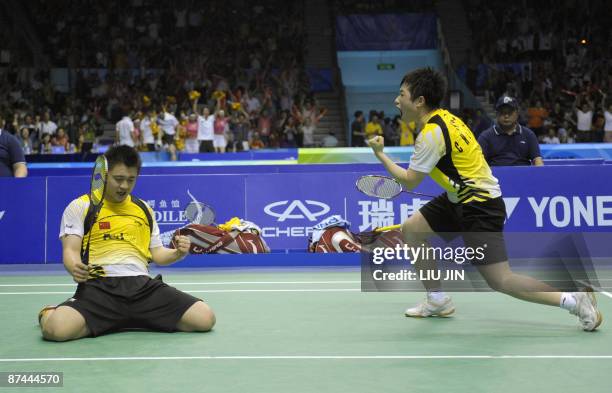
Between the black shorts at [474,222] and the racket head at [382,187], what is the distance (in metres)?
1.07

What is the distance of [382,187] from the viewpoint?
7324 millimetres

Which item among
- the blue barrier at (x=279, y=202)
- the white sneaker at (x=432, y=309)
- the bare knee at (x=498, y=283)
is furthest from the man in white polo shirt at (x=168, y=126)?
the bare knee at (x=498, y=283)

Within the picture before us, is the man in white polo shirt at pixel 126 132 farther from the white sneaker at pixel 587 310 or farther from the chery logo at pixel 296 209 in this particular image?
the white sneaker at pixel 587 310

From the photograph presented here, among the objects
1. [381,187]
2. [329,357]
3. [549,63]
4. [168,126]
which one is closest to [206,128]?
[168,126]

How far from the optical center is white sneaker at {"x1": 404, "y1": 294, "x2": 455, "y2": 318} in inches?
252

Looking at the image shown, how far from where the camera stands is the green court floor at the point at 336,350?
4.43 meters

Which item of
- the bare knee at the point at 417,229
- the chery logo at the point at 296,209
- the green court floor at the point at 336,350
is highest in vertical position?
the bare knee at the point at 417,229

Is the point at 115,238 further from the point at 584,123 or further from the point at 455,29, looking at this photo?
the point at 455,29

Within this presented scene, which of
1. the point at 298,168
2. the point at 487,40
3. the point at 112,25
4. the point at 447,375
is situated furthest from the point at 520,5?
the point at 447,375

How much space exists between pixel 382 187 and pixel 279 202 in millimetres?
3377

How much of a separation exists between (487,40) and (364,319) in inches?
923

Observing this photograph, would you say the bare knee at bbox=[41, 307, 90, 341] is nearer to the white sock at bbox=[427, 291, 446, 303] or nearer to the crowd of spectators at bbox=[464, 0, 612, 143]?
the white sock at bbox=[427, 291, 446, 303]

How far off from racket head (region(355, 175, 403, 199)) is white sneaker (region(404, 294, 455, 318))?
112cm

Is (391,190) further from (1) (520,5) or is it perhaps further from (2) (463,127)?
(1) (520,5)
